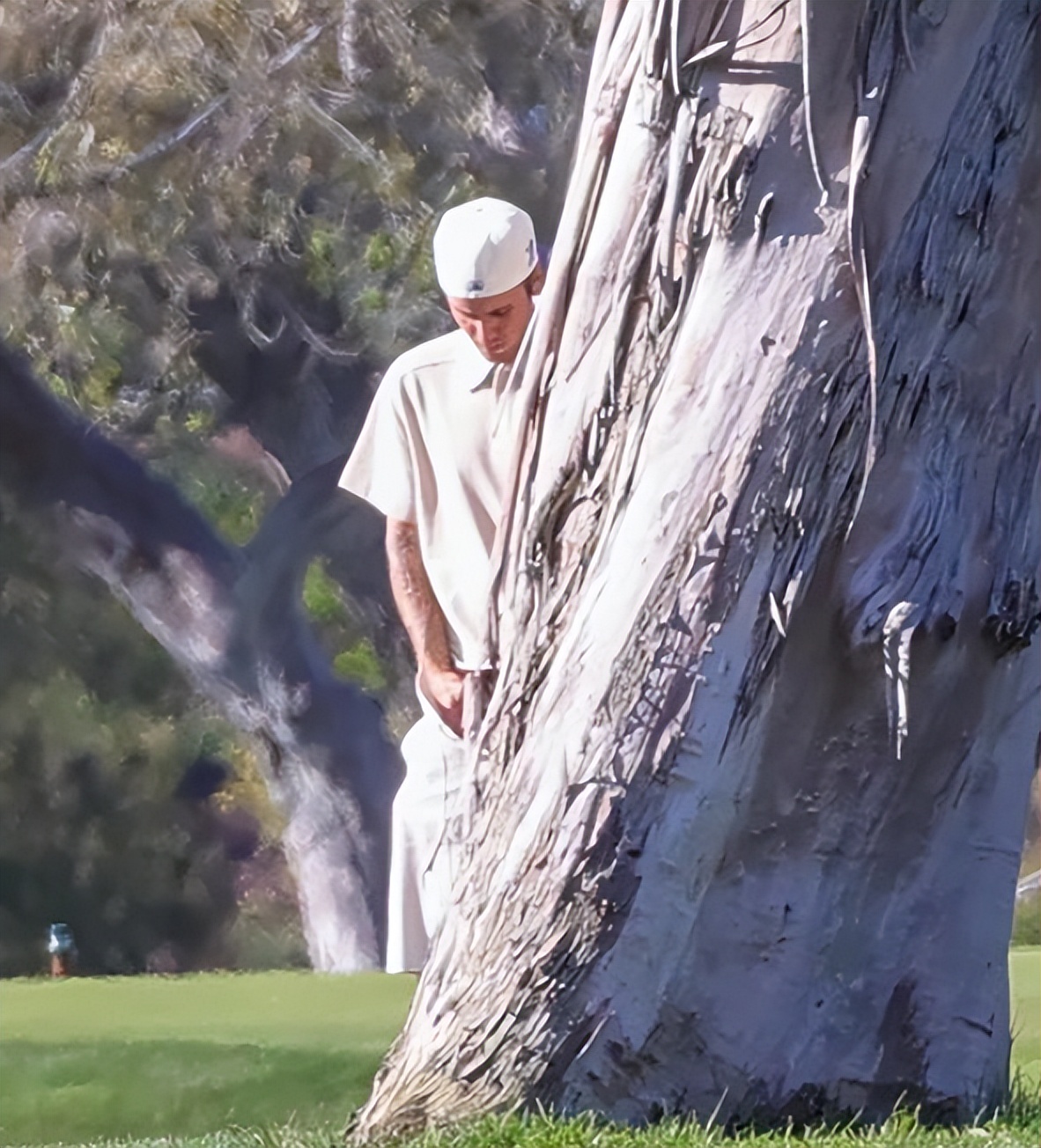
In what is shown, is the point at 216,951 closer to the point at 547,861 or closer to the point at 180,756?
the point at 180,756

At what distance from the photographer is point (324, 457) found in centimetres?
432

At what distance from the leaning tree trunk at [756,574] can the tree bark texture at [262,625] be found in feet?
2.08

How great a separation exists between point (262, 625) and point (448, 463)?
0.70 m

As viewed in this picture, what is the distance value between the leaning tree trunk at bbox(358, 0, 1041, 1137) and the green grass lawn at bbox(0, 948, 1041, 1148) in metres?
0.38

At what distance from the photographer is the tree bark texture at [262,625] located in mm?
4254

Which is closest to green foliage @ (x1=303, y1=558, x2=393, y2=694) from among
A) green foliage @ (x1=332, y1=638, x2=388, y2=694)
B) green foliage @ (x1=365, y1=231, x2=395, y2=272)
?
green foliage @ (x1=332, y1=638, x2=388, y2=694)

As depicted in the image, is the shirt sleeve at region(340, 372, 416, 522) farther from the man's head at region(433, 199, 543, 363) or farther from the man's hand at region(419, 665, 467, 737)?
the man's hand at region(419, 665, 467, 737)

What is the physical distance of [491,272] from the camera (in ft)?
13.6

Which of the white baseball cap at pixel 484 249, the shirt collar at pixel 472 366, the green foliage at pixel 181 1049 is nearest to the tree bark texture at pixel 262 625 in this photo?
the green foliage at pixel 181 1049

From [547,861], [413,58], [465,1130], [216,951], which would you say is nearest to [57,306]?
[413,58]

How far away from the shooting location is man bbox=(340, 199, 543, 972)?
3979mm

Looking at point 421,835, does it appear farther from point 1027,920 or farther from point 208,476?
point 1027,920

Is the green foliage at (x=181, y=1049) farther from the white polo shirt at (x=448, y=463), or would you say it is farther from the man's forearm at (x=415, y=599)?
the white polo shirt at (x=448, y=463)

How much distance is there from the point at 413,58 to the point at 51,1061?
2558mm
